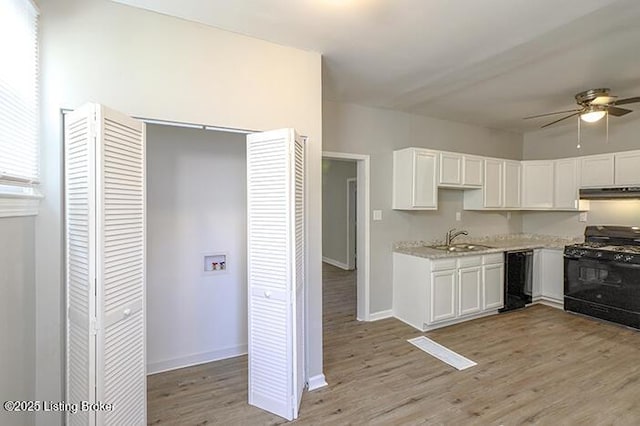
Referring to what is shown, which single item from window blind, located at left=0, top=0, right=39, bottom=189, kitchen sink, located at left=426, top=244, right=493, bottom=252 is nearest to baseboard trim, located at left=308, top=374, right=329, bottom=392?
window blind, located at left=0, top=0, right=39, bottom=189

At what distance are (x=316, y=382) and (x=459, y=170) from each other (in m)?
3.21

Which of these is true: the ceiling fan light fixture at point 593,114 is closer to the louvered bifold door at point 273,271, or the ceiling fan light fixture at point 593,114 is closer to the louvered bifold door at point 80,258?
the louvered bifold door at point 273,271

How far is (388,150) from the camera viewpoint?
13.6 ft

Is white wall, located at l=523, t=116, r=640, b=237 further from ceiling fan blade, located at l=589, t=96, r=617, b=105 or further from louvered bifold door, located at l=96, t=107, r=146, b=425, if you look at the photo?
Answer: louvered bifold door, located at l=96, t=107, r=146, b=425

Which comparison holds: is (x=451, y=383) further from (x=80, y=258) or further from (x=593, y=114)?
(x=593, y=114)

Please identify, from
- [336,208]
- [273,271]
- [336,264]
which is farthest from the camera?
[336,208]

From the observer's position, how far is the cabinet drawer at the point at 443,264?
3582 millimetres

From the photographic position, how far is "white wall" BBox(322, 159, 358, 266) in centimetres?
728

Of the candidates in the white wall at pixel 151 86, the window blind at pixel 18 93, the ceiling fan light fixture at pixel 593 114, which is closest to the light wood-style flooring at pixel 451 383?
the white wall at pixel 151 86

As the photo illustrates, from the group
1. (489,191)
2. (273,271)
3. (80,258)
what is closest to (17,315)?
(80,258)

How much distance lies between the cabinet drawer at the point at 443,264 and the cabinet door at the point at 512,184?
5.53 ft

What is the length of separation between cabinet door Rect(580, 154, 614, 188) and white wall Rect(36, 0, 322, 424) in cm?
417

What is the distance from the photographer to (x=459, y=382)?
258 cm

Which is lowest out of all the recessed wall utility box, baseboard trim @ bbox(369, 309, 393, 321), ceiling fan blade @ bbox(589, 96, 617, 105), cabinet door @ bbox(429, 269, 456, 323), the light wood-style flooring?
the light wood-style flooring
